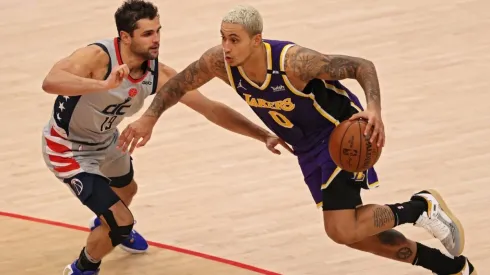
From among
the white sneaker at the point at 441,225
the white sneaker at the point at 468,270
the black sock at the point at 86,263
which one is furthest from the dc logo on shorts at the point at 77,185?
the white sneaker at the point at 468,270

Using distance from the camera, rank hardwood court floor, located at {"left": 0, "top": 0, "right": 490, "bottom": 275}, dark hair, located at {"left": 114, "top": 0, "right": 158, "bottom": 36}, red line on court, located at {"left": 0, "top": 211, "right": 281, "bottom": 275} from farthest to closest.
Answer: hardwood court floor, located at {"left": 0, "top": 0, "right": 490, "bottom": 275}, red line on court, located at {"left": 0, "top": 211, "right": 281, "bottom": 275}, dark hair, located at {"left": 114, "top": 0, "right": 158, "bottom": 36}

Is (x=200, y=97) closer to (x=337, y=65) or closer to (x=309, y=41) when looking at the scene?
(x=337, y=65)

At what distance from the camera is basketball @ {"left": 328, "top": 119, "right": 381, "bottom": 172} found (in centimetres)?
665

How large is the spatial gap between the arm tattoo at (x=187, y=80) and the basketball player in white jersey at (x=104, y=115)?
0.26 meters

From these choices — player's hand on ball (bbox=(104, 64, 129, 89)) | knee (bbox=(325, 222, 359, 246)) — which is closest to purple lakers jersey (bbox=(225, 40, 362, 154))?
knee (bbox=(325, 222, 359, 246))

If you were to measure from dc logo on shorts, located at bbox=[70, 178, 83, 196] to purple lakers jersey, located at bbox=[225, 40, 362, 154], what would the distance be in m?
1.23

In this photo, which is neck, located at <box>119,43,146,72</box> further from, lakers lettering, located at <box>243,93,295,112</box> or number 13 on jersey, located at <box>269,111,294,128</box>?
number 13 on jersey, located at <box>269,111,294,128</box>

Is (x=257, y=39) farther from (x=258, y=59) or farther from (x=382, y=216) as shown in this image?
(x=382, y=216)

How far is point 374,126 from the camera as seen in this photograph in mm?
6426

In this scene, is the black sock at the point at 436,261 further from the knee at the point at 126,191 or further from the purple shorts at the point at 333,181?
the knee at the point at 126,191

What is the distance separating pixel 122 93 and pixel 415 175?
2.86 m

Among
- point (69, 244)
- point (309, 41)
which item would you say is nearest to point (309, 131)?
point (69, 244)

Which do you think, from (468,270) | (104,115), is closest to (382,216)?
(468,270)

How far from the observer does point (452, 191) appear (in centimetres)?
895
